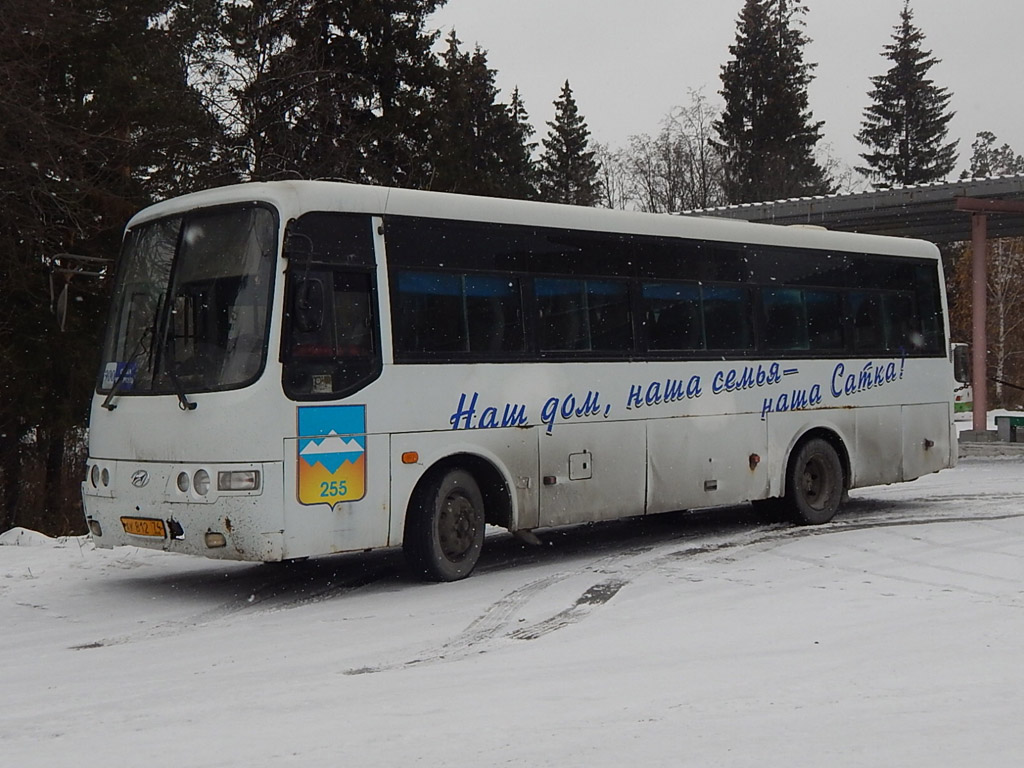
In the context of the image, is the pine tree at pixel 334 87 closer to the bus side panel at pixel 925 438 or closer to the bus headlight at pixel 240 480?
the bus side panel at pixel 925 438

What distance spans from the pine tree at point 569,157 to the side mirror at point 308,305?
54245 millimetres

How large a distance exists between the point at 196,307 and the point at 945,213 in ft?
69.3

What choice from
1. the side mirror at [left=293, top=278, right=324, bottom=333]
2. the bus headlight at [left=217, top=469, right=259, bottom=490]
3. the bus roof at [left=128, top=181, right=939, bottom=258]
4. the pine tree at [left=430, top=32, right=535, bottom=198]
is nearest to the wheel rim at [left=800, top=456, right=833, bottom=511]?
the bus roof at [left=128, top=181, right=939, bottom=258]

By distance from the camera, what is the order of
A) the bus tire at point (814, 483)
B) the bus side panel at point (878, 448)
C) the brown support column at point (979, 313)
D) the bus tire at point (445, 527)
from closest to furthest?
the bus tire at point (445, 527), the bus tire at point (814, 483), the bus side panel at point (878, 448), the brown support column at point (979, 313)

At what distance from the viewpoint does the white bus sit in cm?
1014

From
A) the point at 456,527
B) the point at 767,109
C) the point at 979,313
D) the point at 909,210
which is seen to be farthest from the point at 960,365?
→ the point at 767,109

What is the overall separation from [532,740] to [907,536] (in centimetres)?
838

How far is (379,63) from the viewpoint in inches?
1411

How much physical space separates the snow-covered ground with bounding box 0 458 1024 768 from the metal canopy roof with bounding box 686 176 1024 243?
1412 centimetres

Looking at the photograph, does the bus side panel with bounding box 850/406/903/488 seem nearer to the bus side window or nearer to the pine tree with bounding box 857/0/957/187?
the bus side window

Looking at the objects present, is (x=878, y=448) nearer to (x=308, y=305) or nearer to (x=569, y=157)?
(x=308, y=305)

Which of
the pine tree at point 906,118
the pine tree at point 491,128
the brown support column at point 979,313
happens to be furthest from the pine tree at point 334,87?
the pine tree at point 906,118

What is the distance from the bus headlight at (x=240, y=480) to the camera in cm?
995

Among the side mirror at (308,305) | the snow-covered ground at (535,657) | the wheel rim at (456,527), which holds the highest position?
the side mirror at (308,305)
